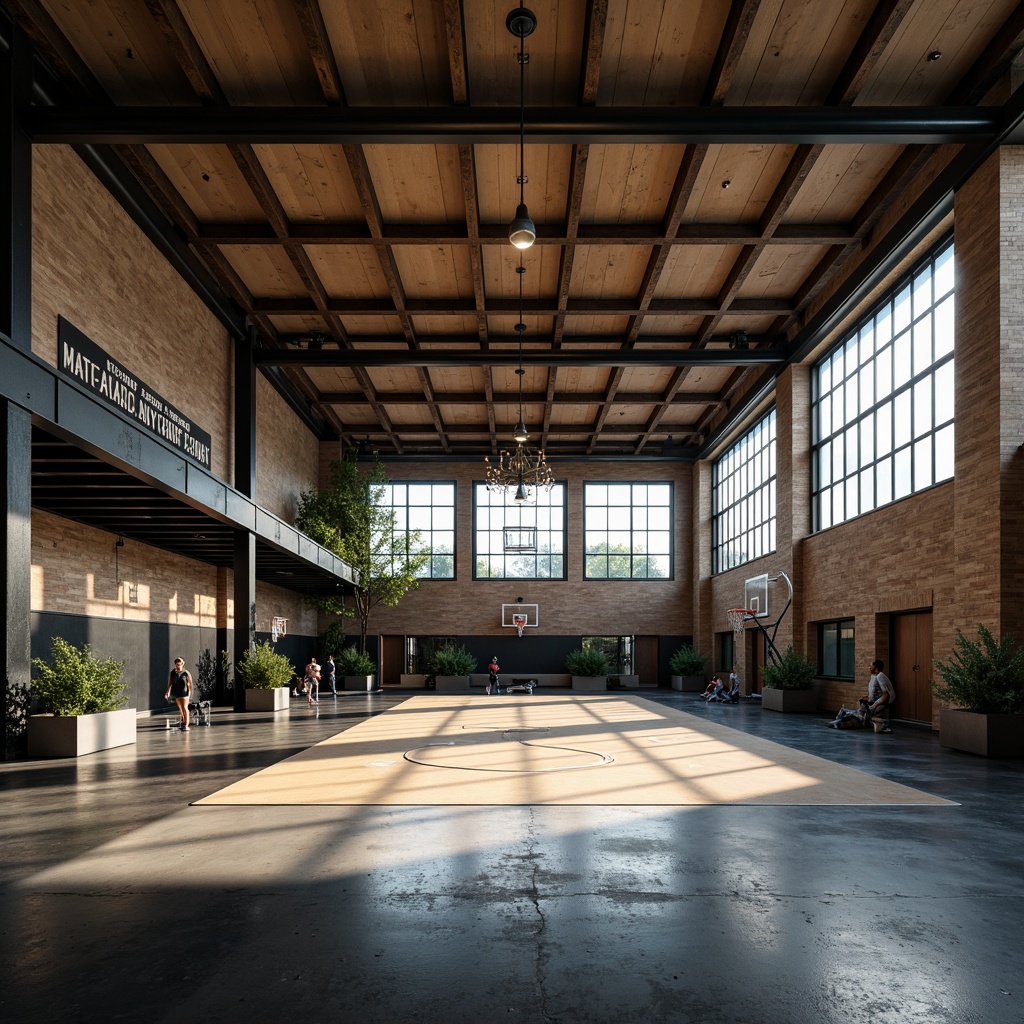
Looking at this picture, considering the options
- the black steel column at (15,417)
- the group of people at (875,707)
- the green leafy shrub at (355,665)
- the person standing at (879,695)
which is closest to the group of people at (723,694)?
the group of people at (875,707)

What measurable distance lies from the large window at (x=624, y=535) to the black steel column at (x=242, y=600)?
17.8 m

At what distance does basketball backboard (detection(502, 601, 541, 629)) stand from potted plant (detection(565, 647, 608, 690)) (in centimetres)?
217

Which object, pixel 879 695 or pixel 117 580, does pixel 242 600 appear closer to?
pixel 117 580

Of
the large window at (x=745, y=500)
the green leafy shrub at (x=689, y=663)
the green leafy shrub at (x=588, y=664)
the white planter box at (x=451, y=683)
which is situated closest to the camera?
the large window at (x=745, y=500)

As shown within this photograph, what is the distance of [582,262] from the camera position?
60.1ft

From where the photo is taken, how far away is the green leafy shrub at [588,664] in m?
33.5

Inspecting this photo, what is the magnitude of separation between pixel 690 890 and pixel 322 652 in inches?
1148

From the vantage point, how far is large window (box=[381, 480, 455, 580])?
114ft

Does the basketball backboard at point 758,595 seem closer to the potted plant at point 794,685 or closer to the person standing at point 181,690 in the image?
the potted plant at point 794,685

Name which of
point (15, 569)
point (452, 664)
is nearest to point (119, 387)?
point (15, 569)

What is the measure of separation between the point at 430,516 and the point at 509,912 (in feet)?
99.9

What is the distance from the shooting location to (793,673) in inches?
811

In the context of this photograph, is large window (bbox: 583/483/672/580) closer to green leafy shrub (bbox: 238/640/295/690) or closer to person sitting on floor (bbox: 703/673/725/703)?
person sitting on floor (bbox: 703/673/725/703)

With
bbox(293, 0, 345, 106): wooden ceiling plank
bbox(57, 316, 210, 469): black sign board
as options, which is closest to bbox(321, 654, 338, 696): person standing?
bbox(57, 316, 210, 469): black sign board
